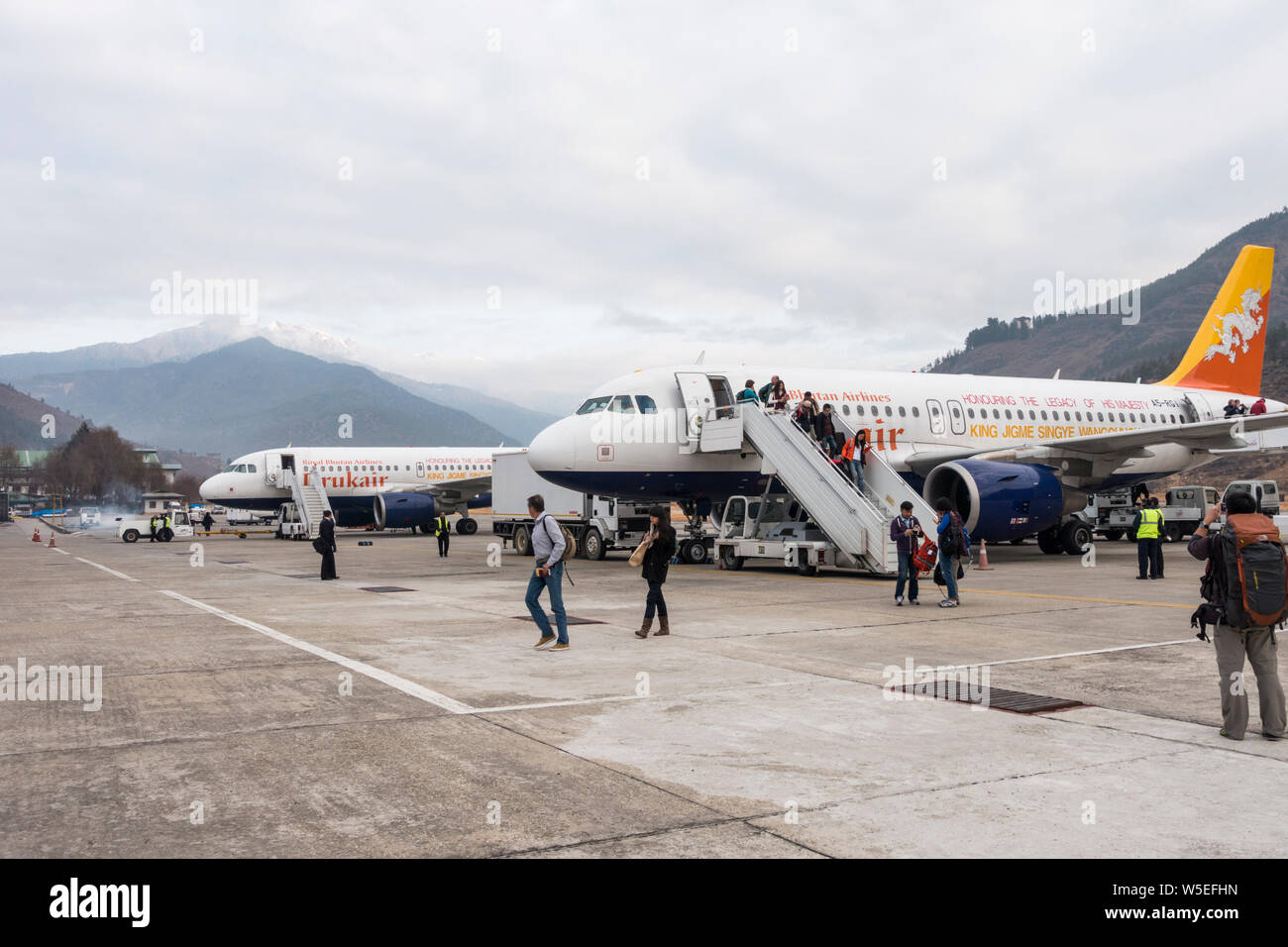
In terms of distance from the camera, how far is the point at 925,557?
54.0ft

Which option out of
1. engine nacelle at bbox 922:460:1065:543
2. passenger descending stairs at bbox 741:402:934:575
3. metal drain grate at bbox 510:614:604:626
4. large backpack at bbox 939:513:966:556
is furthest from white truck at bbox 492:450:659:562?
metal drain grate at bbox 510:614:604:626

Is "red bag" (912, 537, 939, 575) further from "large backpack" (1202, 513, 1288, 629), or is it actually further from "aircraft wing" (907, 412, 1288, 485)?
"large backpack" (1202, 513, 1288, 629)

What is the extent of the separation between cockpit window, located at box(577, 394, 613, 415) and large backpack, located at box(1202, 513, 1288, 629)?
672 inches

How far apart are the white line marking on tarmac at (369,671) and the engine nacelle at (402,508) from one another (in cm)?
3018

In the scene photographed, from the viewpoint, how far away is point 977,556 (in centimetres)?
2675

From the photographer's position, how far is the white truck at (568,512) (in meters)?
27.7

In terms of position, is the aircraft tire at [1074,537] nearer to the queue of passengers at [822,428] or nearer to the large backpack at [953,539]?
the queue of passengers at [822,428]

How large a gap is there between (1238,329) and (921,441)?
562 inches

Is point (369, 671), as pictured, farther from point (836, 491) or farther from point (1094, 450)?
point (1094, 450)

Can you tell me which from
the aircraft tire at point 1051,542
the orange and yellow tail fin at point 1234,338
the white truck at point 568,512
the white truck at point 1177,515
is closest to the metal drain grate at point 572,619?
the white truck at point 568,512

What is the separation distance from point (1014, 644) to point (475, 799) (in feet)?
25.3

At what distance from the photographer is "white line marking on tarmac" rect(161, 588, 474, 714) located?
27.0 ft

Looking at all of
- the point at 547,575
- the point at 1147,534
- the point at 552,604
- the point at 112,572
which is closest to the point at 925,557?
the point at 1147,534
